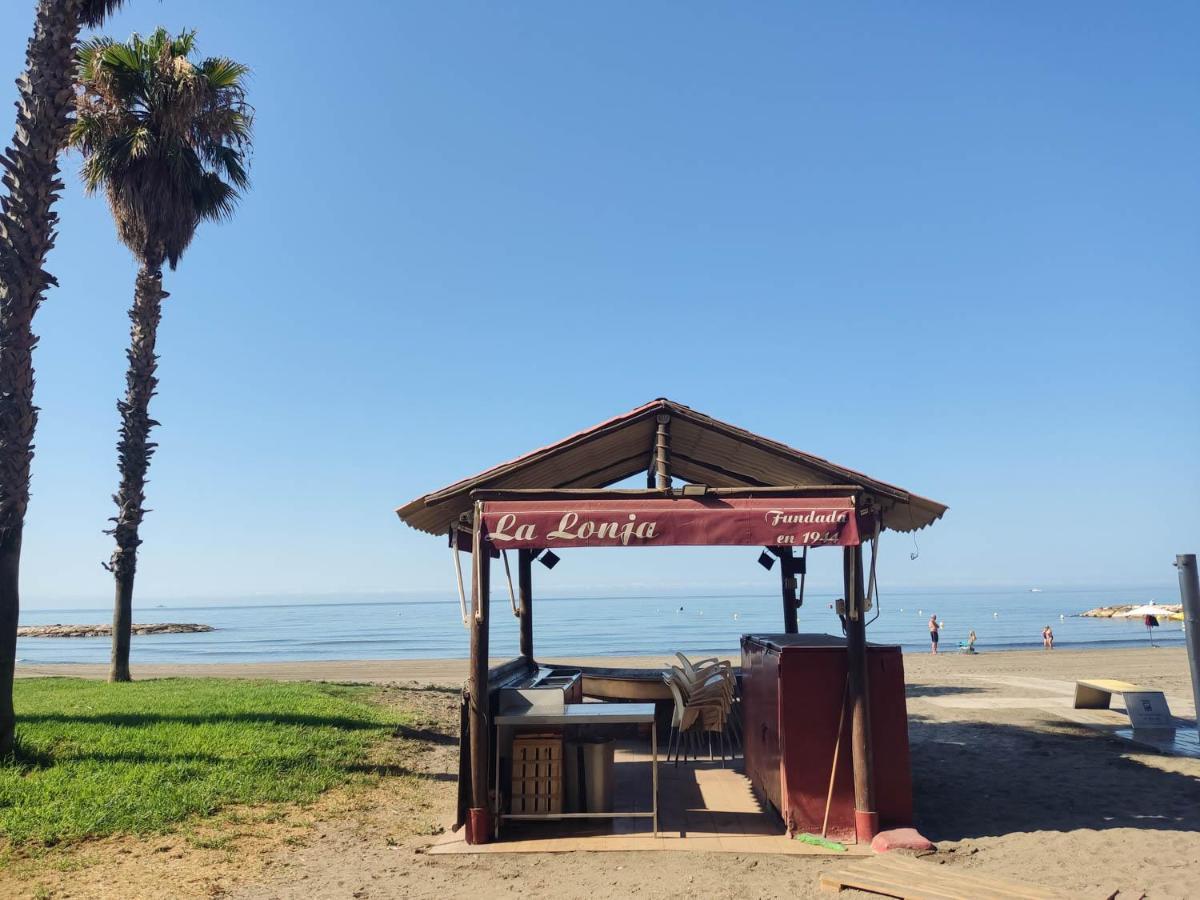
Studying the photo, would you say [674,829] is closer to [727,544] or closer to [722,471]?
[727,544]

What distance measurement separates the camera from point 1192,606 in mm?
6695

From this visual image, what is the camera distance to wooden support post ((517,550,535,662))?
37.8ft

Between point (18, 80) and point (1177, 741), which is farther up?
point (18, 80)

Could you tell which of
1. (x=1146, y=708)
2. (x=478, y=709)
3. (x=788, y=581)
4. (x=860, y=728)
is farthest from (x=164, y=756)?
(x=1146, y=708)

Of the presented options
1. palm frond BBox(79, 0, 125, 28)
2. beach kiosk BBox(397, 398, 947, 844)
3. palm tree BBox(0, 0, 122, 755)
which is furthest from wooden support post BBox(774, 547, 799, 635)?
palm frond BBox(79, 0, 125, 28)

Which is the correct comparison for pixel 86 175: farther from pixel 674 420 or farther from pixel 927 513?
pixel 927 513

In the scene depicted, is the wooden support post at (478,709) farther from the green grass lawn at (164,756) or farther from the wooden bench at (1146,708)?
the wooden bench at (1146,708)

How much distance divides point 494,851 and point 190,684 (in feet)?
38.7

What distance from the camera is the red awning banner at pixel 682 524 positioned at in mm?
6727

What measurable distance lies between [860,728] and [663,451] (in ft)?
9.17

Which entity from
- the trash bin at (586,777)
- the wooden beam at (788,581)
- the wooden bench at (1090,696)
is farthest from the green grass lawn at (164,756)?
the wooden bench at (1090,696)

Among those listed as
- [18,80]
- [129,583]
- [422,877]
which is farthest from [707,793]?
[129,583]

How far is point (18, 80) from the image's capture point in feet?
30.6

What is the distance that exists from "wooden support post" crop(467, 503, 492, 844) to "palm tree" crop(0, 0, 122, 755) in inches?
214
